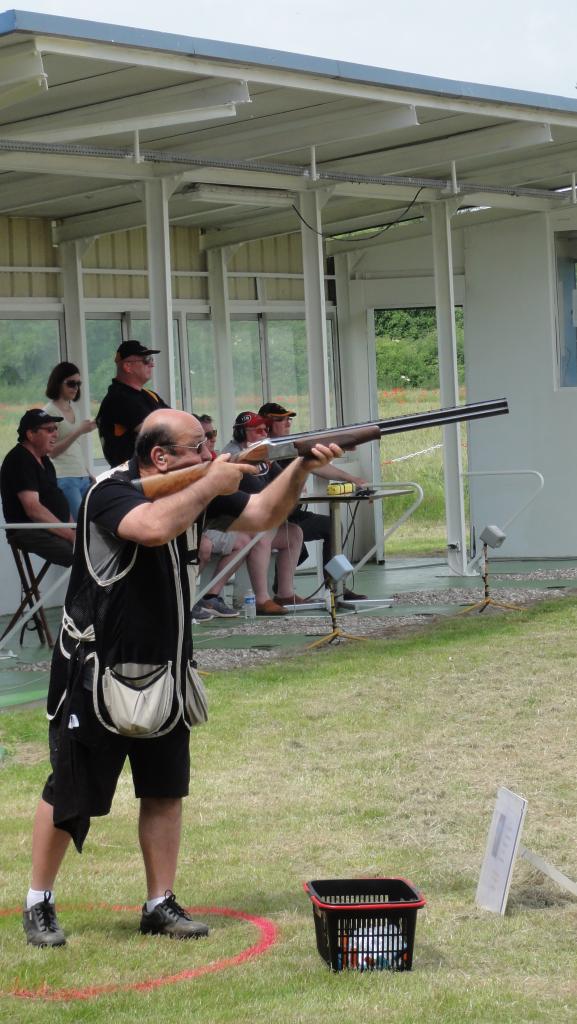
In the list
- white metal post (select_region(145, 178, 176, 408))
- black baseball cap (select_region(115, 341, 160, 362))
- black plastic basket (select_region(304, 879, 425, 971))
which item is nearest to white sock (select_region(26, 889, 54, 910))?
Result: black plastic basket (select_region(304, 879, 425, 971))

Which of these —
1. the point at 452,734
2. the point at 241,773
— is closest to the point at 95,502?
the point at 241,773

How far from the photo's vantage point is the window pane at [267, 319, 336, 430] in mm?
14922

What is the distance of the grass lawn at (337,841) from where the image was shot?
3.88m

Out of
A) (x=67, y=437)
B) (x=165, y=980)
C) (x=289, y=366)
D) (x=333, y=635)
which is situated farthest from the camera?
(x=289, y=366)

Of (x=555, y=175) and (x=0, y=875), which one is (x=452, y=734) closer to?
(x=0, y=875)

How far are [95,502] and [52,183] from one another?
7.40 m

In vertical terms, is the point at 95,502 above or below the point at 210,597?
above

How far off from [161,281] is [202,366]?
13.0 feet

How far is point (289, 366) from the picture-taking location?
15.1m

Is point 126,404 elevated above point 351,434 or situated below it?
above

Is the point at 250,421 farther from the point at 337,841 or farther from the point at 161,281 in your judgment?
the point at 337,841

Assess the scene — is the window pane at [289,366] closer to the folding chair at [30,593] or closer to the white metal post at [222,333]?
the white metal post at [222,333]

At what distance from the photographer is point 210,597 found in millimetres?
11680

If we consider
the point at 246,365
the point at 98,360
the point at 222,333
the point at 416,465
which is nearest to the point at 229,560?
the point at 98,360
